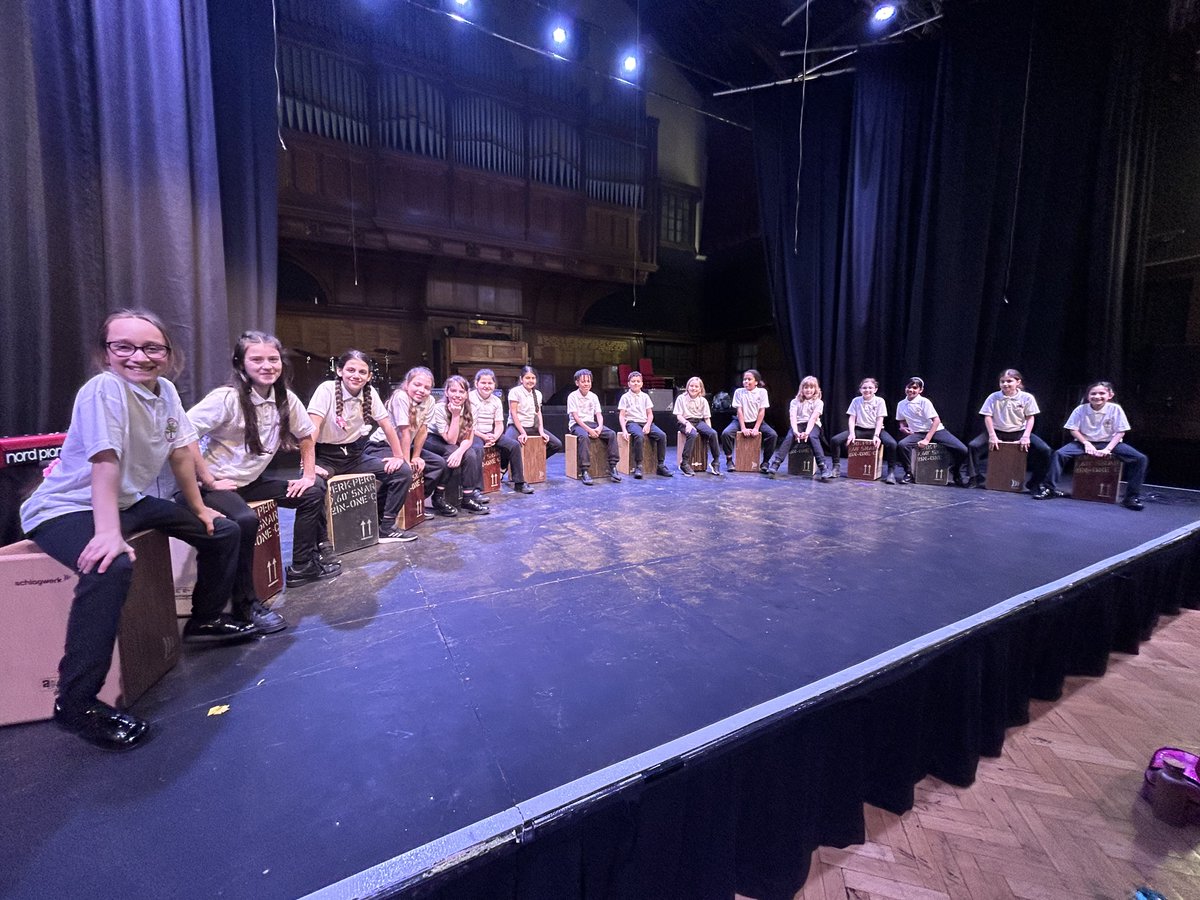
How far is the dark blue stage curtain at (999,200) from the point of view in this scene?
4.45m

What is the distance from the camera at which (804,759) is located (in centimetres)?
117

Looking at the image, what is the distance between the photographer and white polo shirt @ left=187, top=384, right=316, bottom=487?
179 cm

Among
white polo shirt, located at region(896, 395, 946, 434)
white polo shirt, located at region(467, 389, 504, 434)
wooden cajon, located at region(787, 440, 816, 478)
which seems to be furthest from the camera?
wooden cajon, located at region(787, 440, 816, 478)

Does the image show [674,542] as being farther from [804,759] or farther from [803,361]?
[803,361]

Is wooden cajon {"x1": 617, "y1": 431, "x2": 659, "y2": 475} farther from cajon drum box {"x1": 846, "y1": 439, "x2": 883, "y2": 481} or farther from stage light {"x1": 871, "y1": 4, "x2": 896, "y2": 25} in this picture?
stage light {"x1": 871, "y1": 4, "x2": 896, "y2": 25}

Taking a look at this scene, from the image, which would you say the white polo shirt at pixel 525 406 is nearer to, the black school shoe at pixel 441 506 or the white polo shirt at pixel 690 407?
the black school shoe at pixel 441 506

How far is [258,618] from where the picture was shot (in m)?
1.62

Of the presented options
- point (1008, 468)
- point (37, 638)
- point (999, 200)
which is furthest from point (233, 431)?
point (999, 200)

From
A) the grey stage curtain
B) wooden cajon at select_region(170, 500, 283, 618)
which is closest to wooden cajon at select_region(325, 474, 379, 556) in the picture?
wooden cajon at select_region(170, 500, 283, 618)

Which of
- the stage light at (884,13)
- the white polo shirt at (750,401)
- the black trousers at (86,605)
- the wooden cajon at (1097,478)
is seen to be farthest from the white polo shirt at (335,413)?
the stage light at (884,13)

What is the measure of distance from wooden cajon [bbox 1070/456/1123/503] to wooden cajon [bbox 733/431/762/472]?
2447 millimetres

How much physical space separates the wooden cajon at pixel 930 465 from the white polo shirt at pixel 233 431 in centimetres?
487

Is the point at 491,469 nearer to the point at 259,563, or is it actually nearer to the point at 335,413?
the point at 335,413

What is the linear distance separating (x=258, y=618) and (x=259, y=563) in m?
0.28
